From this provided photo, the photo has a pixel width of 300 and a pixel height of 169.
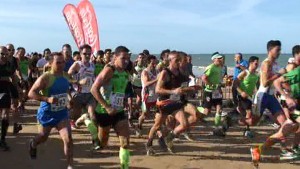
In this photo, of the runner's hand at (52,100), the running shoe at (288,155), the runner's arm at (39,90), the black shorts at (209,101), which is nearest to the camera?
the runner's hand at (52,100)

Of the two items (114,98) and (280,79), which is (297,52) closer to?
(280,79)

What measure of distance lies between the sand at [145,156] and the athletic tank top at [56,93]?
1173mm

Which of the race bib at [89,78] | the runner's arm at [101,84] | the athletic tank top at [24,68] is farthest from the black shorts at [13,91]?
the athletic tank top at [24,68]

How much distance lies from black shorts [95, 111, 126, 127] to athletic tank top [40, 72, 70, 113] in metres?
0.63

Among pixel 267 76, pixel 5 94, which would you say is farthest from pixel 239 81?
pixel 5 94

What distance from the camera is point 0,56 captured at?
837 cm

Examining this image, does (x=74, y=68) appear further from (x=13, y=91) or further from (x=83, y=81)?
(x=13, y=91)

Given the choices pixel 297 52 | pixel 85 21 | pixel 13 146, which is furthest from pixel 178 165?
pixel 85 21

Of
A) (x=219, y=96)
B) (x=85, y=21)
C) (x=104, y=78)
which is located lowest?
(x=219, y=96)

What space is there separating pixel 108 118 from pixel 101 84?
0.62 meters

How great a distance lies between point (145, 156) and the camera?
7980 mm

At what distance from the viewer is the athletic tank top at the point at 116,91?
684 cm

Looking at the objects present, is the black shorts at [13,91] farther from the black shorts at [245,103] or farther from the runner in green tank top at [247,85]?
the black shorts at [245,103]

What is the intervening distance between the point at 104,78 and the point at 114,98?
39 centimetres
